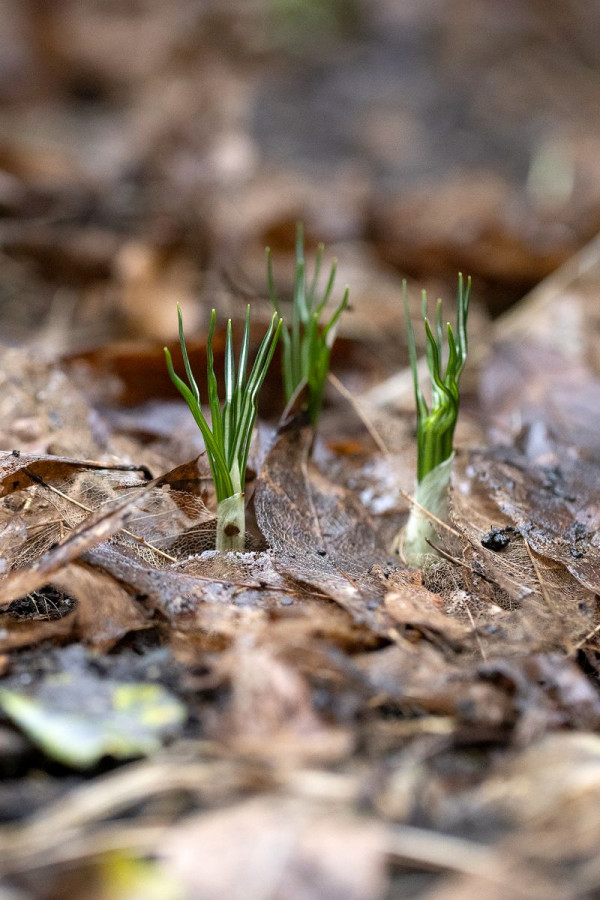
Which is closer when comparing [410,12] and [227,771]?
[227,771]

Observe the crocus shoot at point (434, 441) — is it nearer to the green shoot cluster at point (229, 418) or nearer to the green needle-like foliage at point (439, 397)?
the green needle-like foliage at point (439, 397)

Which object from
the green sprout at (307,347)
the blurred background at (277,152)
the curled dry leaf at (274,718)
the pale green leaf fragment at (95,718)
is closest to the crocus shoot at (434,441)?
the green sprout at (307,347)

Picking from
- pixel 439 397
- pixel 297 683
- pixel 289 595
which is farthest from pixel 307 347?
pixel 297 683

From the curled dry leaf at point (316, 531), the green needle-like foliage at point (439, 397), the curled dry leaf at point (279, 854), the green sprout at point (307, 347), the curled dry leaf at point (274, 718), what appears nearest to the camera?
the curled dry leaf at point (279, 854)

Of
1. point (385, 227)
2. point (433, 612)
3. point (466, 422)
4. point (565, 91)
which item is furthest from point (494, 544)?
point (565, 91)

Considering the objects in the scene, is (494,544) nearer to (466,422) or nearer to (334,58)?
(466,422)
